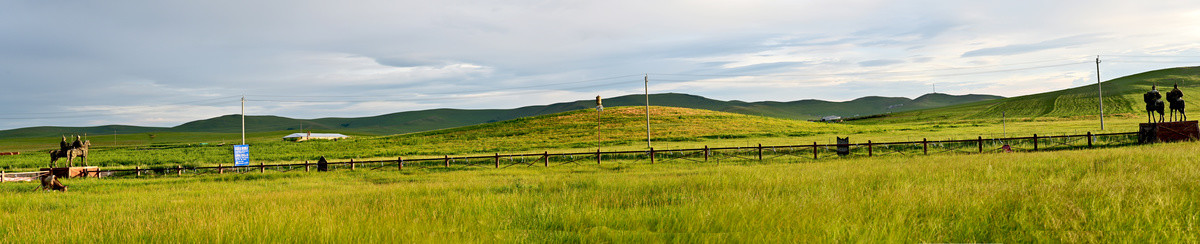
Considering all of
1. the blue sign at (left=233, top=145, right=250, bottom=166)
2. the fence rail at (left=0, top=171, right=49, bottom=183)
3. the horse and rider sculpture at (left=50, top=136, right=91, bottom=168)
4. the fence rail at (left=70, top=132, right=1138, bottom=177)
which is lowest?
the fence rail at (left=70, top=132, right=1138, bottom=177)

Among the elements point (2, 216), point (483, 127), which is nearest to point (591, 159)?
point (2, 216)

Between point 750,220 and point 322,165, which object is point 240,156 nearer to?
point 322,165

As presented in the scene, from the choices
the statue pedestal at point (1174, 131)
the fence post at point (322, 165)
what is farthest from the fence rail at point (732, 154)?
the statue pedestal at point (1174, 131)

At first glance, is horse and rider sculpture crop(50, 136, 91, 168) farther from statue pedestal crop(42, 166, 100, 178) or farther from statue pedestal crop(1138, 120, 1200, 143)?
statue pedestal crop(1138, 120, 1200, 143)

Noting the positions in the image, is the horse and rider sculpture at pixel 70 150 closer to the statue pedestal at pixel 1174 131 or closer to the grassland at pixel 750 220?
the grassland at pixel 750 220

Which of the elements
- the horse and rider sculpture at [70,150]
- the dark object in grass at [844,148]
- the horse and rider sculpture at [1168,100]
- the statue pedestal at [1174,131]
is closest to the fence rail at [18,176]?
the horse and rider sculpture at [70,150]

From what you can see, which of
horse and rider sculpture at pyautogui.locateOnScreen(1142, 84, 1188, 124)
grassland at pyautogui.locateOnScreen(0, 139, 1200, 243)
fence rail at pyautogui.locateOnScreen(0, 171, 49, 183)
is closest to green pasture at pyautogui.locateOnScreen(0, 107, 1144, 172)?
horse and rider sculpture at pyautogui.locateOnScreen(1142, 84, 1188, 124)

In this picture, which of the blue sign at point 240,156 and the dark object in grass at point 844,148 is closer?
the dark object in grass at point 844,148

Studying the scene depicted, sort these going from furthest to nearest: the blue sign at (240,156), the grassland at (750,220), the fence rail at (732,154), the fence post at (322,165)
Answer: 1. the blue sign at (240,156)
2. the fence post at (322,165)
3. the fence rail at (732,154)
4. the grassland at (750,220)

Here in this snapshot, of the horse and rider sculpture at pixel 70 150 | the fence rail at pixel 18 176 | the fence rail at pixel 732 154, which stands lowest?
the fence rail at pixel 732 154

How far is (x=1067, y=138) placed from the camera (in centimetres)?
3266

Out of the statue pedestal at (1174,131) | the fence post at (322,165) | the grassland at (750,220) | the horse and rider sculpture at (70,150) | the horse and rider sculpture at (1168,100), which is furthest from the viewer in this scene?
the horse and rider sculpture at (70,150)

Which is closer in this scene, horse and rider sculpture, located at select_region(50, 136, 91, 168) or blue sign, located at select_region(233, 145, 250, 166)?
horse and rider sculpture, located at select_region(50, 136, 91, 168)

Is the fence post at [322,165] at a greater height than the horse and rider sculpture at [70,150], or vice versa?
the horse and rider sculpture at [70,150]
